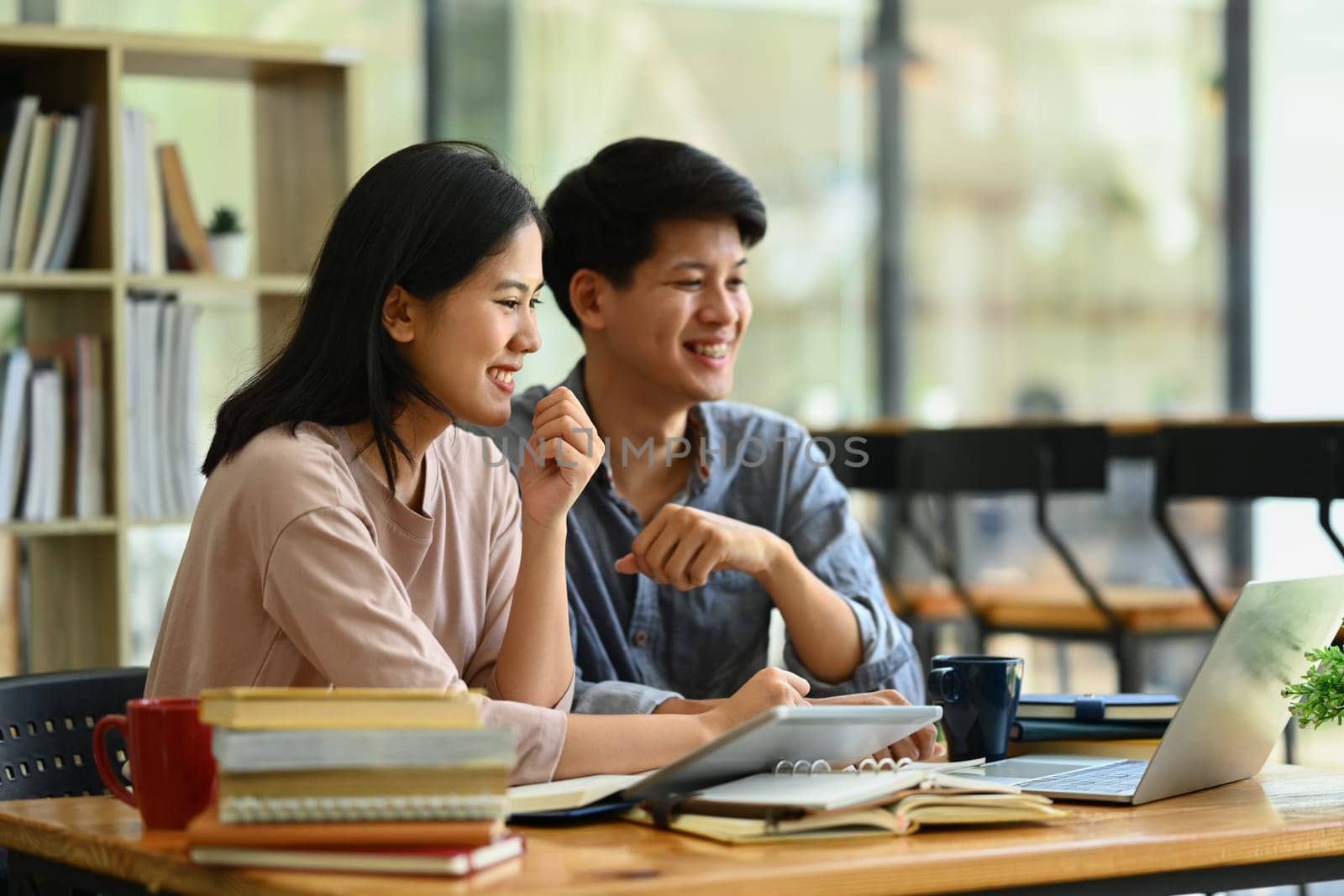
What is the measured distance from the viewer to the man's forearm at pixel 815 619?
6.24 ft

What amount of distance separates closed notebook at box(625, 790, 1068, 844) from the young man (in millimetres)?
703

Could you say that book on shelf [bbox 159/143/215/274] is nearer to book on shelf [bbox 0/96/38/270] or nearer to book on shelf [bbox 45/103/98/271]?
book on shelf [bbox 45/103/98/271]

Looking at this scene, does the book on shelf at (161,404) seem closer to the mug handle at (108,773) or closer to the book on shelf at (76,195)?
the book on shelf at (76,195)

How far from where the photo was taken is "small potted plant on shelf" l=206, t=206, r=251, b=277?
341cm

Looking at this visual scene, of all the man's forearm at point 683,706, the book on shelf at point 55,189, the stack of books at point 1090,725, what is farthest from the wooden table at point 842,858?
the book on shelf at point 55,189

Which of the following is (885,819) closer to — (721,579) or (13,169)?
(721,579)

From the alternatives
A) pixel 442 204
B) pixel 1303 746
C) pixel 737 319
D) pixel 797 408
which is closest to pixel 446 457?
pixel 442 204

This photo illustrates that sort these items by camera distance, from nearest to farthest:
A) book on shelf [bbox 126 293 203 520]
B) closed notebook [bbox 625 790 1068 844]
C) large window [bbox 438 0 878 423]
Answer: closed notebook [bbox 625 790 1068 844] → book on shelf [bbox 126 293 203 520] → large window [bbox 438 0 878 423]

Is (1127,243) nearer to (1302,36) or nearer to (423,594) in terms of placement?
(1302,36)

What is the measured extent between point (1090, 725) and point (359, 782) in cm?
83

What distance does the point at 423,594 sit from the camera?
5.32 ft

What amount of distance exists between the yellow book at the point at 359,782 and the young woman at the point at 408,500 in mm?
310

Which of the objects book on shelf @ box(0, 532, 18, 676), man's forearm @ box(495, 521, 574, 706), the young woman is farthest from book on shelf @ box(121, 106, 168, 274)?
man's forearm @ box(495, 521, 574, 706)

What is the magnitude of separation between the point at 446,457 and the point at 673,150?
1.99 ft
